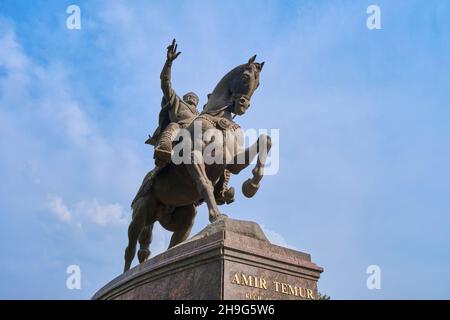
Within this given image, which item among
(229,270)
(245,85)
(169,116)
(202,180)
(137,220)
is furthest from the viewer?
(169,116)

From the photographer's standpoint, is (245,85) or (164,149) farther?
(245,85)

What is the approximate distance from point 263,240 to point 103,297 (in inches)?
110

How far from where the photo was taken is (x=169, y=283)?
274 inches

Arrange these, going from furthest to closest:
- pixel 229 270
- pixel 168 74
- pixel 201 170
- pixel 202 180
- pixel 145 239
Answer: pixel 145 239 < pixel 168 74 < pixel 201 170 < pixel 202 180 < pixel 229 270

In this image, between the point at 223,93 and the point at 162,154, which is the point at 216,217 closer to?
the point at 162,154

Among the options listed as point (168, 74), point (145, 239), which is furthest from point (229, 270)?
point (145, 239)

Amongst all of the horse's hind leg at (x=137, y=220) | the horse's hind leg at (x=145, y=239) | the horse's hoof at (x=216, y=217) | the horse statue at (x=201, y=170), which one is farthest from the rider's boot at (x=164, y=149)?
the horse's hoof at (x=216, y=217)

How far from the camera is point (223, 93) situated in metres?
9.87

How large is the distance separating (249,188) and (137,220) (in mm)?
2421

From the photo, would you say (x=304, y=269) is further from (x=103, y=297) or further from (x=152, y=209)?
(x=152, y=209)

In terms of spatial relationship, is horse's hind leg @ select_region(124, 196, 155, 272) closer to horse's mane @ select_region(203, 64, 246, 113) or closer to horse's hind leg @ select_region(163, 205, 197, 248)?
horse's hind leg @ select_region(163, 205, 197, 248)

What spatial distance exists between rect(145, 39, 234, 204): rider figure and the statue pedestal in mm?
2289

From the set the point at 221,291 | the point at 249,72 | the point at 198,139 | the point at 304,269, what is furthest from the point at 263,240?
the point at 249,72
